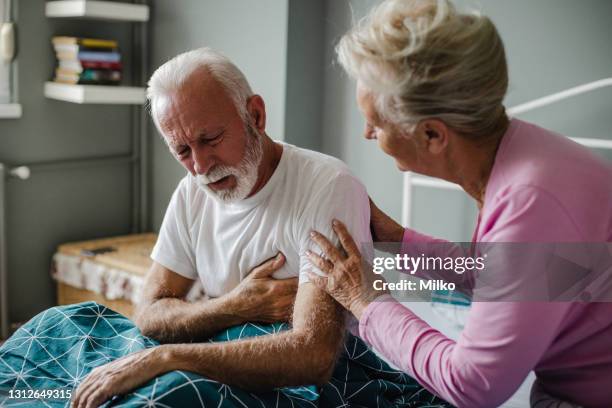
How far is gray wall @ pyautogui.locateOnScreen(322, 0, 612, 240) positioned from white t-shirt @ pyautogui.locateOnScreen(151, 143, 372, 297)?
114 cm

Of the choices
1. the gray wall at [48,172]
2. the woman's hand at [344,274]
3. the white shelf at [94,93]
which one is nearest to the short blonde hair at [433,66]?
the woman's hand at [344,274]

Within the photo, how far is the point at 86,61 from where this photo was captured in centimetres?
299

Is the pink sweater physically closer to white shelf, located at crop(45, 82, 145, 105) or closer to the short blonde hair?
the short blonde hair

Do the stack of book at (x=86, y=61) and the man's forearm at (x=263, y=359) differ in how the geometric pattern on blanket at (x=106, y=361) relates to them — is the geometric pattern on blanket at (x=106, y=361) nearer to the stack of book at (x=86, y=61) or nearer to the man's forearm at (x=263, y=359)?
the man's forearm at (x=263, y=359)

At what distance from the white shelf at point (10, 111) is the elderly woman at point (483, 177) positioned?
2.17 meters

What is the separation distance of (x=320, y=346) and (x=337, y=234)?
226mm

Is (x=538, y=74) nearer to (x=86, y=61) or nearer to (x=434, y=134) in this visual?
(x=434, y=134)

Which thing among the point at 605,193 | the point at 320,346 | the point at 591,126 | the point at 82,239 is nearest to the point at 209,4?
the point at 82,239

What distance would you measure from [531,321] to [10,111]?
2529 millimetres

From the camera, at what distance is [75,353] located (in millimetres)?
1484

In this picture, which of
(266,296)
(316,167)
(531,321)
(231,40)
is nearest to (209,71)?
(316,167)

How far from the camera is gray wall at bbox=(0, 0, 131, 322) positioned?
9.84 ft

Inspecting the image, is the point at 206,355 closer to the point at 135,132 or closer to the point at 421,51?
the point at 421,51

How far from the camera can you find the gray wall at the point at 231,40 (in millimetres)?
2857
